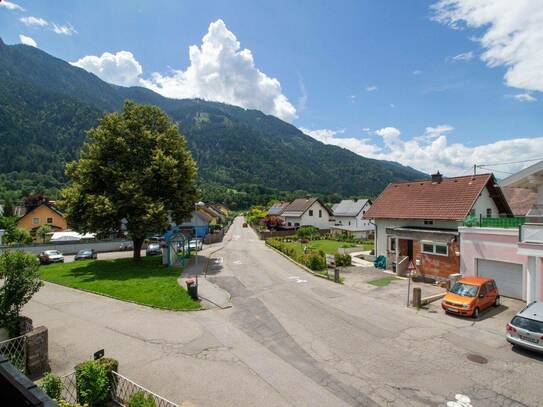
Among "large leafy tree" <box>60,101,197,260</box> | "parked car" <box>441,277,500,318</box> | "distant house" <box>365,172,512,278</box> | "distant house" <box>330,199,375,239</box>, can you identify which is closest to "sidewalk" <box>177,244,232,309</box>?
"large leafy tree" <box>60,101,197,260</box>

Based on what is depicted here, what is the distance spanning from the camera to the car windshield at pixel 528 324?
440 inches

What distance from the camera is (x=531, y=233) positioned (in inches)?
603

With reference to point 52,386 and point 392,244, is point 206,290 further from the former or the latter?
point 392,244

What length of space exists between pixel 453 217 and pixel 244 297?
1653 centimetres

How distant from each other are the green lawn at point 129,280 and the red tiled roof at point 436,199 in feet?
63.0

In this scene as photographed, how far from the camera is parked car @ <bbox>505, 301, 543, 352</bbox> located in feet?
36.3

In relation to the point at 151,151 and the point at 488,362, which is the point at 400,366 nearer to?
the point at 488,362

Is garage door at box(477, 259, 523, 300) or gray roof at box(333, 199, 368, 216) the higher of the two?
gray roof at box(333, 199, 368, 216)

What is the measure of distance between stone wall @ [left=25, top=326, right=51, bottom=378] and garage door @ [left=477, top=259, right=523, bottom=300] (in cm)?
2283

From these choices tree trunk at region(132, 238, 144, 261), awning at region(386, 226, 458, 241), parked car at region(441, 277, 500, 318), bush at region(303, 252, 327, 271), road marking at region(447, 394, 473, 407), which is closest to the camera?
road marking at region(447, 394, 473, 407)

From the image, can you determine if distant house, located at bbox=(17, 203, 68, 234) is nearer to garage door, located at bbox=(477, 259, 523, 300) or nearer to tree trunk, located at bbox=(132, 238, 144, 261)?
tree trunk, located at bbox=(132, 238, 144, 261)

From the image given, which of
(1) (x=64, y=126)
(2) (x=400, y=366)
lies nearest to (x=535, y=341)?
(2) (x=400, y=366)

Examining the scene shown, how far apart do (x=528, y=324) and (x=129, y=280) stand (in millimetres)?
22408

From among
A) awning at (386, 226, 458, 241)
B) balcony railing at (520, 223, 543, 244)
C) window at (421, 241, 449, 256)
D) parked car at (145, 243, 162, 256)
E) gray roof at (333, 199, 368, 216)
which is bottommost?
parked car at (145, 243, 162, 256)
